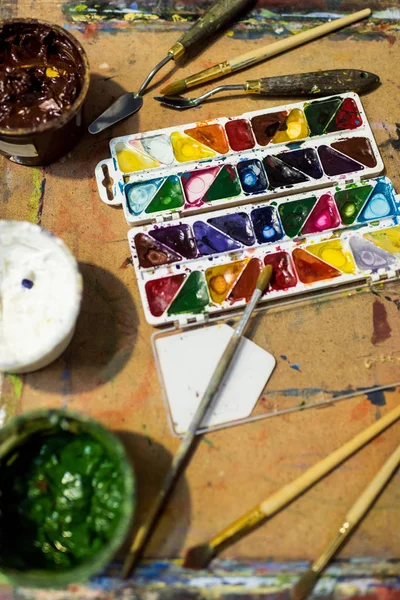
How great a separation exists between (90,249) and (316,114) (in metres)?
0.76

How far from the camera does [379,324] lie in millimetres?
1673

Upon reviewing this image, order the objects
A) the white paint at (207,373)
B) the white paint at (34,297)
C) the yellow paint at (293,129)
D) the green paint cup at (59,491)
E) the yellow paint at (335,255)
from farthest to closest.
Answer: the yellow paint at (293,129) → the yellow paint at (335,255) → the white paint at (207,373) → the white paint at (34,297) → the green paint cup at (59,491)

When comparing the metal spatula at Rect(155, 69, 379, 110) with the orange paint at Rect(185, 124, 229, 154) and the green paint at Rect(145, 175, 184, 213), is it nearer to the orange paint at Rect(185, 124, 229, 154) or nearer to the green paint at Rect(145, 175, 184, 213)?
the orange paint at Rect(185, 124, 229, 154)

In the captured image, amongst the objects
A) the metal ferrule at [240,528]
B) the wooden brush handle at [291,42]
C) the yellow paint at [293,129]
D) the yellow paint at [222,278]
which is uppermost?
the wooden brush handle at [291,42]

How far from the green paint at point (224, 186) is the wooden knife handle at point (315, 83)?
273 millimetres

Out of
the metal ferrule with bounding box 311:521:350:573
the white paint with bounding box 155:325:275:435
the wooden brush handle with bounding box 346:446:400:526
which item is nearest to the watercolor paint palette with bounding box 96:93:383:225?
the white paint with bounding box 155:325:275:435

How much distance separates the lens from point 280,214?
5.63 feet

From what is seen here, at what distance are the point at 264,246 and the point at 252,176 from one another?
21 centimetres

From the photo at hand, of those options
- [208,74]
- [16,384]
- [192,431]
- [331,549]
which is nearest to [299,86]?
[208,74]

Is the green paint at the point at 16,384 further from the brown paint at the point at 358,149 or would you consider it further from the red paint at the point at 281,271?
the brown paint at the point at 358,149

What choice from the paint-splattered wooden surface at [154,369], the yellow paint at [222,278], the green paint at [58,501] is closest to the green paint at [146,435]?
the paint-splattered wooden surface at [154,369]

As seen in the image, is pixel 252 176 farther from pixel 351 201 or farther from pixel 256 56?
pixel 256 56

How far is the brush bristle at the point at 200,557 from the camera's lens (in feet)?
4.73

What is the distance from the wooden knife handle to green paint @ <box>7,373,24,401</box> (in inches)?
40.8
